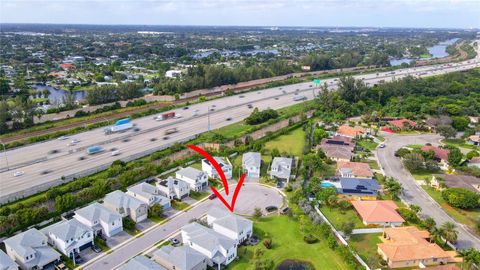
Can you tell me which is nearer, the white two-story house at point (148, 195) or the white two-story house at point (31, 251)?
the white two-story house at point (31, 251)

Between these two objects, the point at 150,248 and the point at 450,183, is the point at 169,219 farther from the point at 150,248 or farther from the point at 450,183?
the point at 450,183

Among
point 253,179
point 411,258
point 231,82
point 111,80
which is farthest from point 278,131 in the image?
point 111,80

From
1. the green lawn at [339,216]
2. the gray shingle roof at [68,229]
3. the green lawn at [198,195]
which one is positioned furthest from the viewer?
the green lawn at [198,195]

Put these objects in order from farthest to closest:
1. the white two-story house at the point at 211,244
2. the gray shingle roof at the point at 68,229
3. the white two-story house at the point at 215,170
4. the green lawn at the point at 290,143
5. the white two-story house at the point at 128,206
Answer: the green lawn at the point at 290,143
the white two-story house at the point at 215,170
the white two-story house at the point at 128,206
the gray shingle roof at the point at 68,229
the white two-story house at the point at 211,244

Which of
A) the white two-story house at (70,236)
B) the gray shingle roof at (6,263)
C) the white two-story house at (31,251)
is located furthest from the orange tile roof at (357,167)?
the gray shingle roof at (6,263)

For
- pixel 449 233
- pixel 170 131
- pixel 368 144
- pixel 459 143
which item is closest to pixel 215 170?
pixel 170 131

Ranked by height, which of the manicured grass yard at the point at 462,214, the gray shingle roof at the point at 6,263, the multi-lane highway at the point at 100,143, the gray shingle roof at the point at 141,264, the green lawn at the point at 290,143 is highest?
the gray shingle roof at the point at 6,263

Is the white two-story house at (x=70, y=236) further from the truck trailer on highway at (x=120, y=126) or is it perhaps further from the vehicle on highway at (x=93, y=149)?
the truck trailer on highway at (x=120, y=126)
